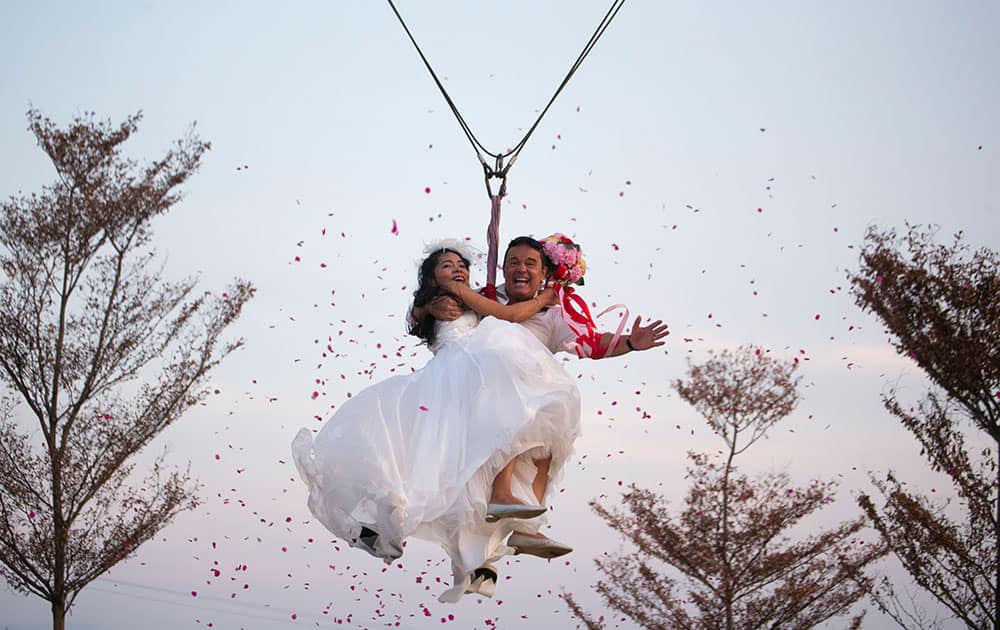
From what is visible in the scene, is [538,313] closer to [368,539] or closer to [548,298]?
[548,298]

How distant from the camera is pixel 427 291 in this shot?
5.27 metres

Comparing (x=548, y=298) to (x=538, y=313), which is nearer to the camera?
(x=548, y=298)

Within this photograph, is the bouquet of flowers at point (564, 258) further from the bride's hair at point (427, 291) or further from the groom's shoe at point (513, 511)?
the groom's shoe at point (513, 511)

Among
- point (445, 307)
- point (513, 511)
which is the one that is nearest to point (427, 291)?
point (445, 307)

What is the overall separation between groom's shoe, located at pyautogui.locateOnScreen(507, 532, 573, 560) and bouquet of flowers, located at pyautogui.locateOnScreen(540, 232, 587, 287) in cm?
110

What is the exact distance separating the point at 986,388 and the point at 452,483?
19.7 ft

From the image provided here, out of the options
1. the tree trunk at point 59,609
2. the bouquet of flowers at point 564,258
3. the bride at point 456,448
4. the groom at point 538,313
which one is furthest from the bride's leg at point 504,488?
the tree trunk at point 59,609

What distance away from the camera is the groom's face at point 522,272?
516cm

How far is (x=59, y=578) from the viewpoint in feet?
34.4

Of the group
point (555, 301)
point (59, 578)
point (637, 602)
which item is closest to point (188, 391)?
point (59, 578)

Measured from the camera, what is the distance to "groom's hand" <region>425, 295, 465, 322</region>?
5.23m

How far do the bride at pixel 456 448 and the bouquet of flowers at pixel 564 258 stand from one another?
0.73ft

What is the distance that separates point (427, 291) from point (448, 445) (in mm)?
761

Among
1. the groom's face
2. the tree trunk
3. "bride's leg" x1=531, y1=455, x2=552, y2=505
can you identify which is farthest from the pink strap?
the tree trunk
